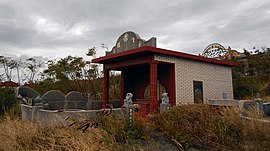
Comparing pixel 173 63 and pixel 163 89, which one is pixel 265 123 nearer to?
→ pixel 173 63

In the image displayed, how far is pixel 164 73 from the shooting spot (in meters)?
12.8

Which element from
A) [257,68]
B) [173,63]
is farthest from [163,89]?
[257,68]

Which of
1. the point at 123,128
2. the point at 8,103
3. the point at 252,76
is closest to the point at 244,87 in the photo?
the point at 252,76

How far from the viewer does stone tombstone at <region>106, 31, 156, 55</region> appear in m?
11.3

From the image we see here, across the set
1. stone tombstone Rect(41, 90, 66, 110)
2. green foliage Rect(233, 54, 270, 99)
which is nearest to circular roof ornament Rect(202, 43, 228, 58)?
green foliage Rect(233, 54, 270, 99)

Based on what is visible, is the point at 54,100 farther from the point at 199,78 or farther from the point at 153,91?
the point at 199,78

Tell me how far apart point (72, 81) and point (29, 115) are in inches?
390

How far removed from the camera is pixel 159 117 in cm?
646

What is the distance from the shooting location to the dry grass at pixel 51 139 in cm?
461

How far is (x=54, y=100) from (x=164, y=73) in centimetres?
592

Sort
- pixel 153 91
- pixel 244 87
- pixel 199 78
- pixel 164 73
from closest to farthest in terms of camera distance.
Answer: pixel 153 91 → pixel 199 78 → pixel 164 73 → pixel 244 87

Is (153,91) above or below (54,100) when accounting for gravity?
above

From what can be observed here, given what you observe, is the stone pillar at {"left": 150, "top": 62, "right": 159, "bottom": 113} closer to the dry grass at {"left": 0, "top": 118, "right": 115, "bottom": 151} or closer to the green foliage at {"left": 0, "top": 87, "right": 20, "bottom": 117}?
the dry grass at {"left": 0, "top": 118, "right": 115, "bottom": 151}

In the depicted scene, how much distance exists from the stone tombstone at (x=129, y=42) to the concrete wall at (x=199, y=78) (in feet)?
3.95
